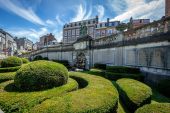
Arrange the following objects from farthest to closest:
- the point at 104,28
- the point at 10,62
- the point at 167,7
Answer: the point at 104,28 < the point at 167,7 < the point at 10,62

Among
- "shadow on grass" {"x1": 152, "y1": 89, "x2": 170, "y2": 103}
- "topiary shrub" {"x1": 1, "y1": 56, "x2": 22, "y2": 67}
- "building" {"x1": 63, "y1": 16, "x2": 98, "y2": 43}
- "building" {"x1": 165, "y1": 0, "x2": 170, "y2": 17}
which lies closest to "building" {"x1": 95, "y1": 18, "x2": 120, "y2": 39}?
"building" {"x1": 63, "y1": 16, "x2": 98, "y2": 43}

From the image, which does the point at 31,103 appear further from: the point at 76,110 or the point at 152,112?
the point at 152,112

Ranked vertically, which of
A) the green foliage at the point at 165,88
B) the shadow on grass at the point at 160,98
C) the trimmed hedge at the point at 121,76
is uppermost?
the trimmed hedge at the point at 121,76

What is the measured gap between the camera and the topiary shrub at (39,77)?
8.08 metres

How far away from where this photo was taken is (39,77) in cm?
806

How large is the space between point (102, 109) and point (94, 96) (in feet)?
3.03

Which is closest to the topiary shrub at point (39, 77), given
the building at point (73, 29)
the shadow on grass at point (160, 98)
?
the shadow on grass at point (160, 98)

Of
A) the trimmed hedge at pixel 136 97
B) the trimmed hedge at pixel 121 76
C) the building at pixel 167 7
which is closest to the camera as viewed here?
the trimmed hedge at pixel 136 97

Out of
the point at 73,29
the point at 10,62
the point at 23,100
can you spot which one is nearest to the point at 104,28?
the point at 73,29

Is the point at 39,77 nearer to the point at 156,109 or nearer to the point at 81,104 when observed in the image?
the point at 81,104

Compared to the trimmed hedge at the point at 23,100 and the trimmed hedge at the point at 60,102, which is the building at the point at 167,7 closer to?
the trimmed hedge at the point at 60,102

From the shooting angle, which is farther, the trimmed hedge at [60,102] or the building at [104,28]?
the building at [104,28]

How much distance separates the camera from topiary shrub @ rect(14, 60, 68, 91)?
8078mm

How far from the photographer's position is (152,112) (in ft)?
17.0
